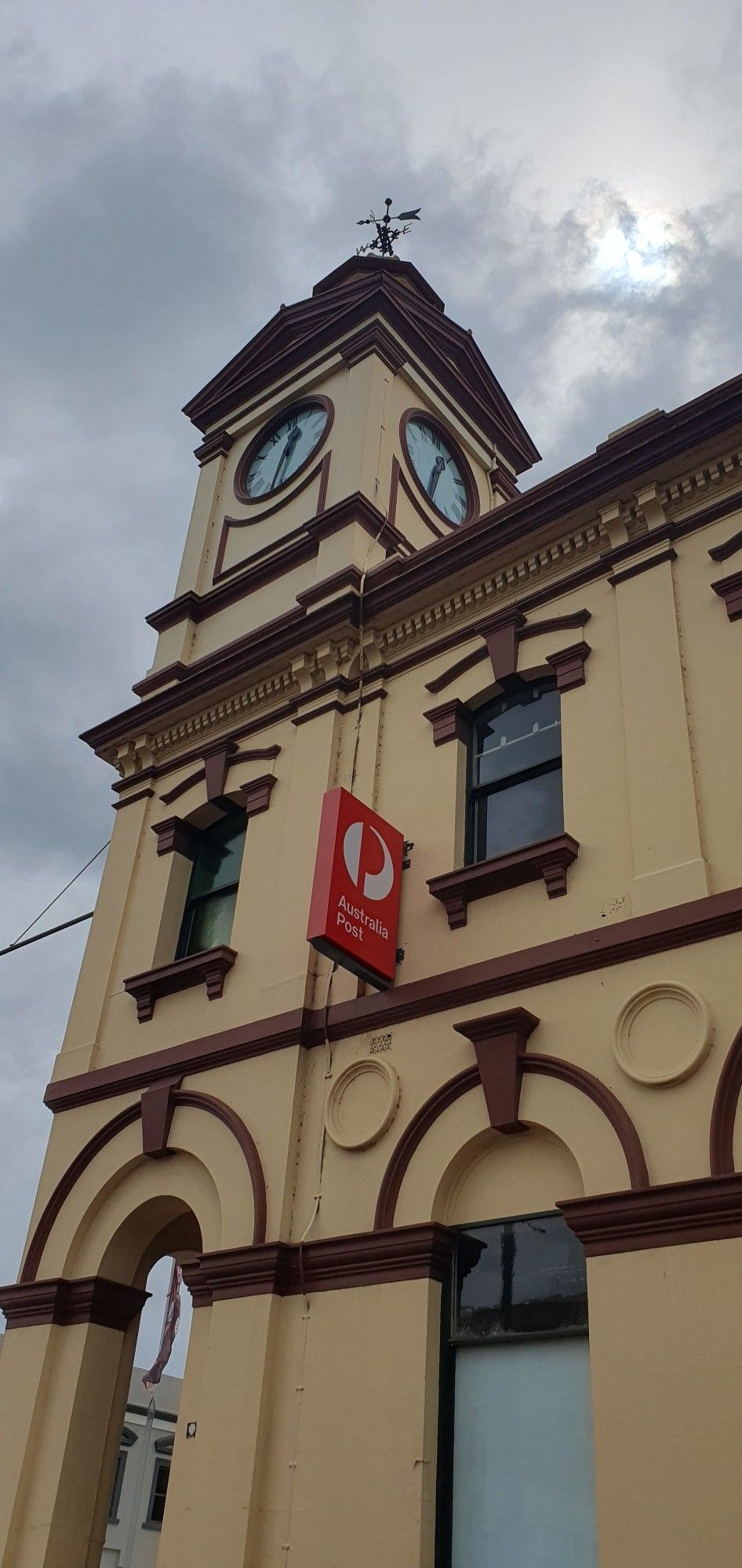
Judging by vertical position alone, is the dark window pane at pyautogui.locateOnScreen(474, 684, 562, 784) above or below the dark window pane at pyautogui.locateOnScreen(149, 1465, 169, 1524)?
above

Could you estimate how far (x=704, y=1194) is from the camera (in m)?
7.73

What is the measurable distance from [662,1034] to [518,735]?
3.75m

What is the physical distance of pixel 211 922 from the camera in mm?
13250

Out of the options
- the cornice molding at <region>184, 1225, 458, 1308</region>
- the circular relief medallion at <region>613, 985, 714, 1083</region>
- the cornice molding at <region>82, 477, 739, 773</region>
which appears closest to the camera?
the circular relief medallion at <region>613, 985, 714, 1083</region>

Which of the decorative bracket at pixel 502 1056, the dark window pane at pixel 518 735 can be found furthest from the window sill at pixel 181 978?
the decorative bracket at pixel 502 1056

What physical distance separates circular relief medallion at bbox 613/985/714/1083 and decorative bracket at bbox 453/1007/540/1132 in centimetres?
78

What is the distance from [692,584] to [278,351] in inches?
375

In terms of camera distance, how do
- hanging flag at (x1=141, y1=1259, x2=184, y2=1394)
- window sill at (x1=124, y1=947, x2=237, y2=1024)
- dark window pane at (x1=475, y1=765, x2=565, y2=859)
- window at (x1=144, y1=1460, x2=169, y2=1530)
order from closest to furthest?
1. dark window pane at (x1=475, y1=765, x2=565, y2=859)
2. window sill at (x1=124, y1=947, x2=237, y2=1024)
3. hanging flag at (x1=141, y1=1259, x2=184, y2=1394)
4. window at (x1=144, y1=1460, x2=169, y2=1530)

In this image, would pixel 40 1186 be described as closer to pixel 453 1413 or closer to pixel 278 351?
pixel 453 1413

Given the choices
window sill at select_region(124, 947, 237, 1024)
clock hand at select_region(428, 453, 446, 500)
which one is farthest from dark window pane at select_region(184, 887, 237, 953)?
clock hand at select_region(428, 453, 446, 500)

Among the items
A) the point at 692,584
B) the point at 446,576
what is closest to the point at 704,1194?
the point at 692,584

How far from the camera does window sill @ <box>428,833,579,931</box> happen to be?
9.91 m

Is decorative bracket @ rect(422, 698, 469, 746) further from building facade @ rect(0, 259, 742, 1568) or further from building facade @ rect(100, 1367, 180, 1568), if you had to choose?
building facade @ rect(100, 1367, 180, 1568)

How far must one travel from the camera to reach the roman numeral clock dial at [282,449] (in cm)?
1659
